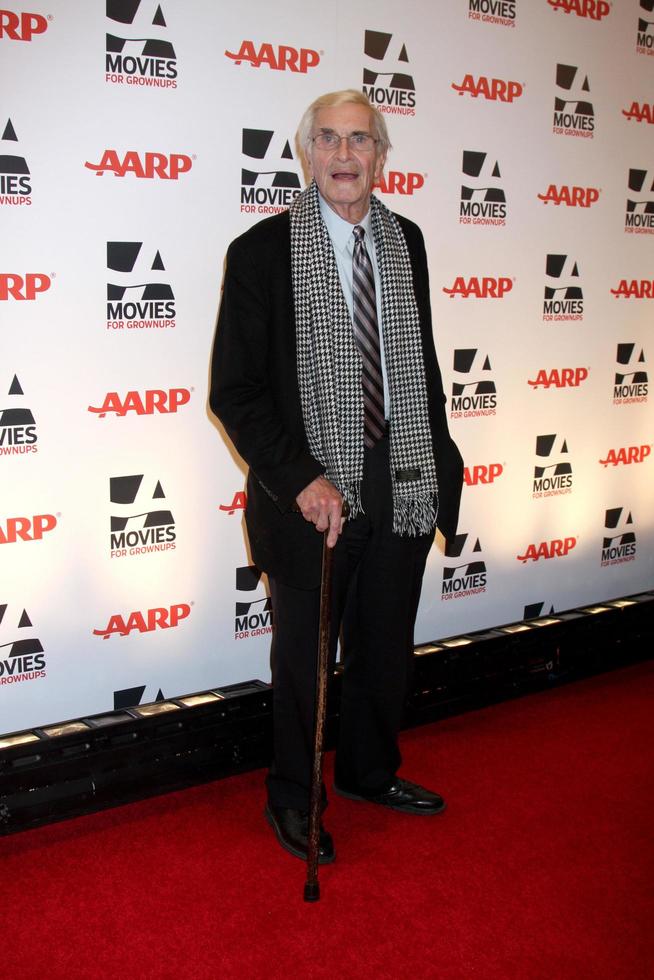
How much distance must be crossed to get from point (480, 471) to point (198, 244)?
1.36 metres

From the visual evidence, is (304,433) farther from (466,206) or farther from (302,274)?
(466,206)

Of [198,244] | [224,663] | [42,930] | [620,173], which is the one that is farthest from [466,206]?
[42,930]

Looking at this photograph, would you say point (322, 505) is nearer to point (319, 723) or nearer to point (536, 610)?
point (319, 723)

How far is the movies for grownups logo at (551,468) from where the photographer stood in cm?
375

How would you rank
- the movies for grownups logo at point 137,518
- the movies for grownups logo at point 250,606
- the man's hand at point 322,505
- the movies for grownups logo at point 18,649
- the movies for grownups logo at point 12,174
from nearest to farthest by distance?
the man's hand at point 322,505, the movies for grownups logo at point 12,174, the movies for grownups logo at point 18,649, the movies for grownups logo at point 137,518, the movies for grownups logo at point 250,606

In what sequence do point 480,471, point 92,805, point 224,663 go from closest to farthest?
point 92,805
point 224,663
point 480,471

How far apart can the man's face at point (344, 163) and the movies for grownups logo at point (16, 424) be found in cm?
99

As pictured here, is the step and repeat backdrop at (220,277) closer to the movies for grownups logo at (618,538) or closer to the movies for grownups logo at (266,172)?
the movies for grownups logo at (266,172)

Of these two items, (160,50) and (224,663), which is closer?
(160,50)

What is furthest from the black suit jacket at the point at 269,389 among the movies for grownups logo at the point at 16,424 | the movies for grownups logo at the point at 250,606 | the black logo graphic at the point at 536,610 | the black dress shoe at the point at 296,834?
the black logo graphic at the point at 536,610

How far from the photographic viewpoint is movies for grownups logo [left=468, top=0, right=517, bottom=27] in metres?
3.26

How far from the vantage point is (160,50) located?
8.73 ft

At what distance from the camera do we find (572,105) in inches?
140

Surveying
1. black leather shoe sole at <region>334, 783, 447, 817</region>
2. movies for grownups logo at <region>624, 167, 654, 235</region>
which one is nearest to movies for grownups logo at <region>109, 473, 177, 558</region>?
black leather shoe sole at <region>334, 783, 447, 817</region>
